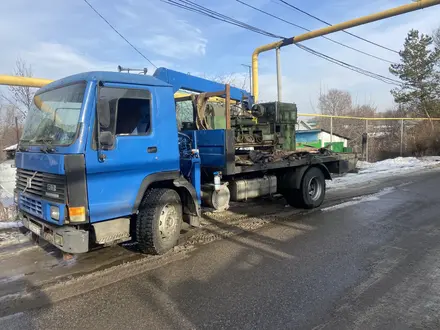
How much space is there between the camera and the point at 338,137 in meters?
20.0

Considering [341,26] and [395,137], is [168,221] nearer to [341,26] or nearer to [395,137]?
[341,26]

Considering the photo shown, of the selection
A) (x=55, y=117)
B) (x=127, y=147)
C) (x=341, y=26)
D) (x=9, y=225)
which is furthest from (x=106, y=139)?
(x=341, y=26)

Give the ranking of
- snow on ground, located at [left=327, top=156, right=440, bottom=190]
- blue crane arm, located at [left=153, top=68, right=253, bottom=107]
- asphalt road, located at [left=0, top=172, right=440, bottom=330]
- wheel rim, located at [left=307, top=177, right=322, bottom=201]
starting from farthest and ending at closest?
snow on ground, located at [left=327, top=156, right=440, bottom=190] < wheel rim, located at [left=307, top=177, right=322, bottom=201] < blue crane arm, located at [left=153, top=68, right=253, bottom=107] < asphalt road, located at [left=0, top=172, right=440, bottom=330]

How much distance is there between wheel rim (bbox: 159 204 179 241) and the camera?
511 centimetres

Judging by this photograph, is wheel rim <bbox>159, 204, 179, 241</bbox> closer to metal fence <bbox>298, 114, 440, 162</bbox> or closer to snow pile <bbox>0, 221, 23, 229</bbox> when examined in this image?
snow pile <bbox>0, 221, 23, 229</bbox>

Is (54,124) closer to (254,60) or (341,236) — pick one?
(341,236)

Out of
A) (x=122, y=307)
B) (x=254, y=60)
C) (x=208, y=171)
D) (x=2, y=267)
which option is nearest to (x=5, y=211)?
(x=2, y=267)

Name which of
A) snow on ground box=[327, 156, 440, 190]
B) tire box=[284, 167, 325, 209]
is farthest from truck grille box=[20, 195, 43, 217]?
snow on ground box=[327, 156, 440, 190]

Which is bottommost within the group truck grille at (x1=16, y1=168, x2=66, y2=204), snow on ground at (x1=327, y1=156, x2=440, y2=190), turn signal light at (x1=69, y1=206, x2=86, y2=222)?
snow on ground at (x1=327, y1=156, x2=440, y2=190)

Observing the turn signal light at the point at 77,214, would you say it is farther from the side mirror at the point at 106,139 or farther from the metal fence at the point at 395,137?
the metal fence at the point at 395,137

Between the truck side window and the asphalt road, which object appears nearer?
the asphalt road

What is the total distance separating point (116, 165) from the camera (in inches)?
178

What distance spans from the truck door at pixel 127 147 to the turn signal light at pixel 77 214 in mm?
121

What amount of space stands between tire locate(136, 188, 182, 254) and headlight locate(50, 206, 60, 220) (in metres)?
1.16
